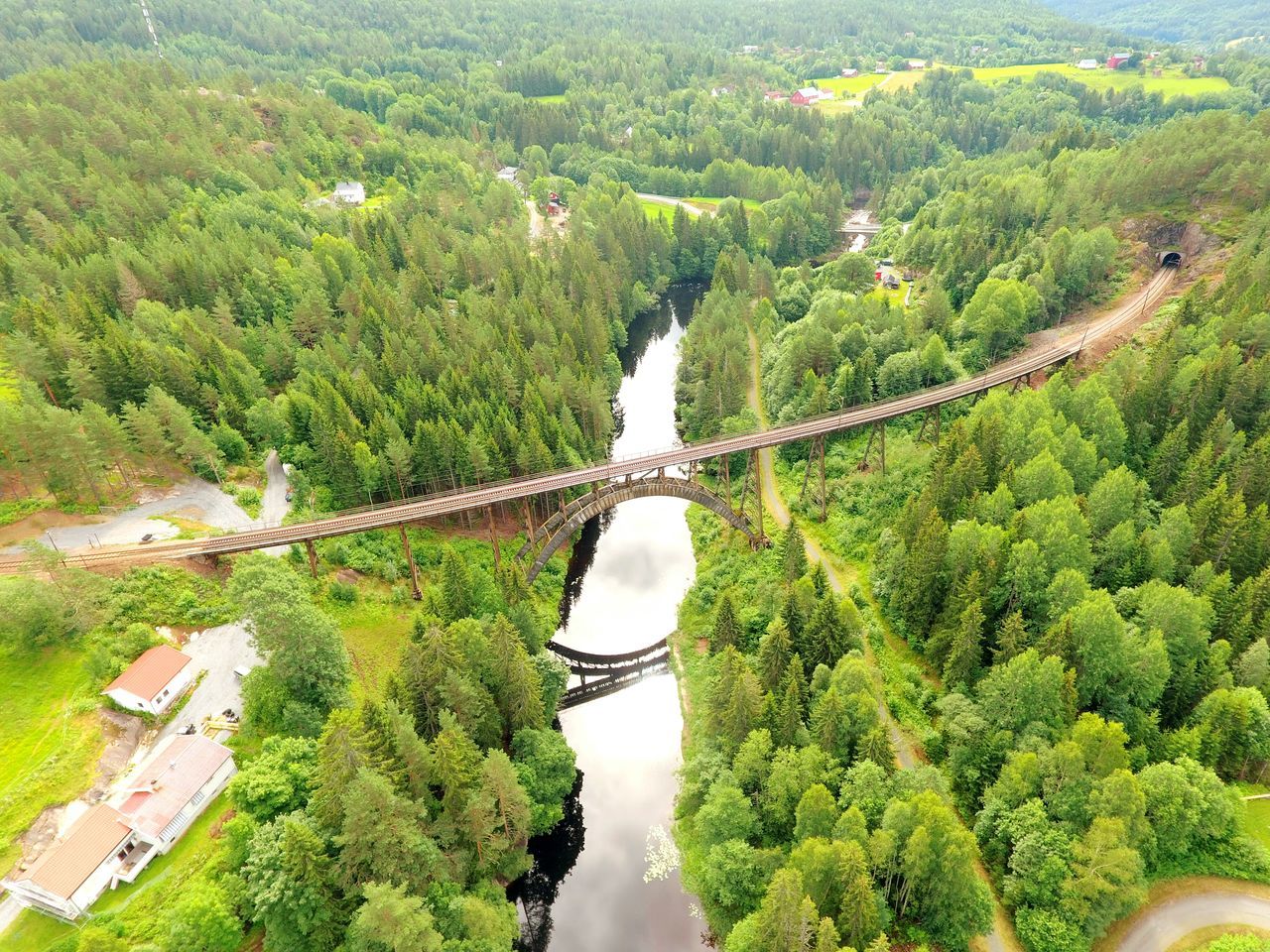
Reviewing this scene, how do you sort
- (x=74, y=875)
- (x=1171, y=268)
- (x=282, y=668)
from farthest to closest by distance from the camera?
1. (x=1171, y=268)
2. (x=282, y=668)
3. (x=74, y=875)

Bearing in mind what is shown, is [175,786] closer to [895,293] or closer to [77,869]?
[77,869]

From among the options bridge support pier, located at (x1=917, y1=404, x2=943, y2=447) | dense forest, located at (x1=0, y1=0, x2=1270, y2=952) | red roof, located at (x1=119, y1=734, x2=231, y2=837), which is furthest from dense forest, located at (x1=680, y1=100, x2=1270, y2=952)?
red roof, located at (x1=119, y1=734, x2=231, y2=837)

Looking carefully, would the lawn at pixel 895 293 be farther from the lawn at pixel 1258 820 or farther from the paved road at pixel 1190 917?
the paved road at pixel 1190 917

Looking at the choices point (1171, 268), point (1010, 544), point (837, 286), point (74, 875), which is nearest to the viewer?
point (74, 875)

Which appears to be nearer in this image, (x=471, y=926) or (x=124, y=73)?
(x=471, y=926)

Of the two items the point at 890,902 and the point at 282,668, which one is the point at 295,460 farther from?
the point at 890,902

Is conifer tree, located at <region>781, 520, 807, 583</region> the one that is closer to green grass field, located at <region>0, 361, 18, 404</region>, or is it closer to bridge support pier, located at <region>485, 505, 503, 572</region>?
bridge support pier, located at <region>485, 505, 503, 572</region>

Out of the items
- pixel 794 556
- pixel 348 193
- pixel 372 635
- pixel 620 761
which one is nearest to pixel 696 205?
pixel 348 193

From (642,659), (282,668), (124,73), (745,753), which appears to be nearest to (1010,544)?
(745,753)
